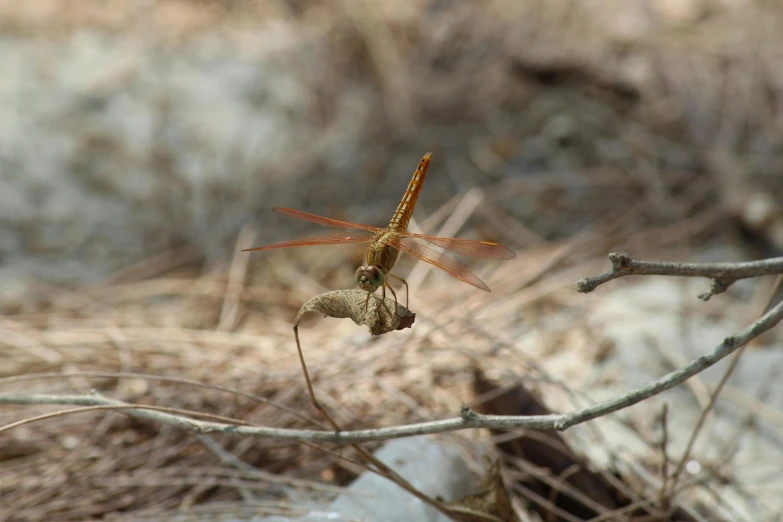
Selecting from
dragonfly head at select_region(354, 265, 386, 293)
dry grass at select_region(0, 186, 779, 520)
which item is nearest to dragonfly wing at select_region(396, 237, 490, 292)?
dragonfly head at select_region(354, 265, 386, 293)

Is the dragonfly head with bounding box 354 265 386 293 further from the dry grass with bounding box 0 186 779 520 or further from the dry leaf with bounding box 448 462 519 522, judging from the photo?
the dry leaf with bounding box 448 462 519 522

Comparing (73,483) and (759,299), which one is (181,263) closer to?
(73,483)

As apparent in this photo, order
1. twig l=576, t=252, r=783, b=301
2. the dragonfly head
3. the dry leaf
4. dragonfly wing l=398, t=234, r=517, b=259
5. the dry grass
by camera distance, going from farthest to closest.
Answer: the dry grass
the dry leaf
dragonfly wing l=398, t=234, r=517, b=259
the dragonfly head
twig l=576, t=252, r=783, b=301

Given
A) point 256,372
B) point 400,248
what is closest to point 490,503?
point 400,248

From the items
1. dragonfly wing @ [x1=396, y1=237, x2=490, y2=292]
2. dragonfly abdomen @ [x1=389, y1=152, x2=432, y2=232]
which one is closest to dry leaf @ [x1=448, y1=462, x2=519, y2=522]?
dragonfly wing @ [x1=396, y1=237, x2=490, y2=292]

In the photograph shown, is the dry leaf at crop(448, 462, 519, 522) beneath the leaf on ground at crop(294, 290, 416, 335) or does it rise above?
beneath

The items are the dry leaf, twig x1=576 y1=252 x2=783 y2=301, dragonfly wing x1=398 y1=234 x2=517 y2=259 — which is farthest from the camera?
the dry leaf

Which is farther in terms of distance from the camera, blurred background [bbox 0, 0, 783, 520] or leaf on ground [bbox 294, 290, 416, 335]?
blurred background [bbox 0, 0, 783, 520]

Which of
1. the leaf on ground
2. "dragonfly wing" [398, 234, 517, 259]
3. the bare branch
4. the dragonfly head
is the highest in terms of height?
"dragonfly wing" [398, 234, 517, 259]
